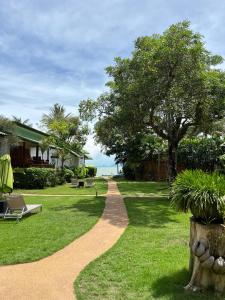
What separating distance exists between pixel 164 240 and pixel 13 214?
5.51 m

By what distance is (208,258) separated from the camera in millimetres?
5609

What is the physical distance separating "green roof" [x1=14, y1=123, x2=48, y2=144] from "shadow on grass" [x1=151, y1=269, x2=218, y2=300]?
23730 millimetres

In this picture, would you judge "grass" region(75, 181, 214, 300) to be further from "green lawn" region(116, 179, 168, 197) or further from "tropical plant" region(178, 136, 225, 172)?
"tropical plant" region(178, 136, 225, 172)

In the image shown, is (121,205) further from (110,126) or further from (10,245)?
(10,245)

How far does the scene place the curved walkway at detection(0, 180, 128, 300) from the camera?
5762 mm

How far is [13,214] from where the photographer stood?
12445 mm

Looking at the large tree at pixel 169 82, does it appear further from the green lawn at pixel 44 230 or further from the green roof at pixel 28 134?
the green roof at pixel 28 134

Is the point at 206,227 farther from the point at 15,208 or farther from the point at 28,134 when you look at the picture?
the point at 28,134

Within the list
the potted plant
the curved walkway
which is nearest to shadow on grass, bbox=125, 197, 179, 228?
the curved walkway

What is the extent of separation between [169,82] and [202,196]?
1218 cm

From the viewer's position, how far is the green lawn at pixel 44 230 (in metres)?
8.05

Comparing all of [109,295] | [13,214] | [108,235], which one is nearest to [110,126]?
[13,214]

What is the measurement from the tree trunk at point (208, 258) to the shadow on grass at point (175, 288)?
144mm

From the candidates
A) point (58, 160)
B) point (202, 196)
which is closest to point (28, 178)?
point (58, 160)
